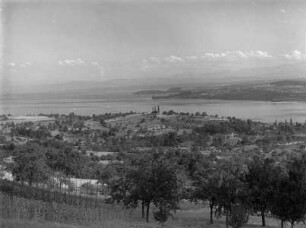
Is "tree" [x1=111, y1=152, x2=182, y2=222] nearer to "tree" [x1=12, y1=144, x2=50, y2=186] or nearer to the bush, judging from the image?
the bush

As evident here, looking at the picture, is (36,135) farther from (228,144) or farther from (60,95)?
(228,144)

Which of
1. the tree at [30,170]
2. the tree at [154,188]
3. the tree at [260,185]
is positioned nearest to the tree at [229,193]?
the tree at [260,185]

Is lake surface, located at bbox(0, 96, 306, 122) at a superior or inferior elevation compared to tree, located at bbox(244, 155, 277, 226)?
superior

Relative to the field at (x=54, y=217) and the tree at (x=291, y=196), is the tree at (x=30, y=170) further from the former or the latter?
the tree at (x=291, y=196)

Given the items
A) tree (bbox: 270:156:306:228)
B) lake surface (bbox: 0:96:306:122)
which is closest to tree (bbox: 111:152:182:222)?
tree (bbox: 270:156:306:228)

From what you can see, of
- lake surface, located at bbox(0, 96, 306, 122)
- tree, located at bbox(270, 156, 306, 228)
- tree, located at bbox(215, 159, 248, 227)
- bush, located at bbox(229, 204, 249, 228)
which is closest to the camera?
bush, located at bbox(229, 204, 249, 228)

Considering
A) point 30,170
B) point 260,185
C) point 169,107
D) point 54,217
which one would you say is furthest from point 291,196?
point 169,107

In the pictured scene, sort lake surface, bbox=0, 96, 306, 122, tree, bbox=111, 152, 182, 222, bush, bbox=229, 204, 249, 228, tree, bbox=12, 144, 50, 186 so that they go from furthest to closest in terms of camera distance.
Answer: lake surface, bbox=0, 96, 306, 122 → tree, bbox=12, 144, 50, 186 → tree, bbox=111, 152, 182, 222 → bush, bbox=229, 204, 249, 228

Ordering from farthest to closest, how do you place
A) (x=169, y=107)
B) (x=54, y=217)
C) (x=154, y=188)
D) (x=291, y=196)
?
(x=169, y=107) → (x=154, y=188) → (x=291, y=196) → (x=54, y=217)

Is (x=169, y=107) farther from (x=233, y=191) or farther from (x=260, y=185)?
(x=233, y=191)
